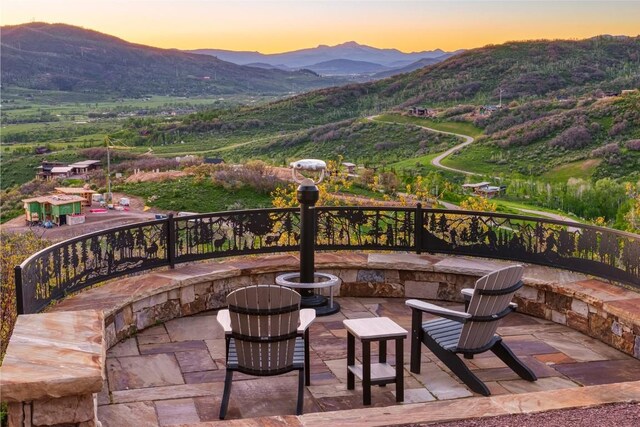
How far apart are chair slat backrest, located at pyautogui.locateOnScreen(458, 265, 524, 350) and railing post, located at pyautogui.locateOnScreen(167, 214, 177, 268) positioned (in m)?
3.16

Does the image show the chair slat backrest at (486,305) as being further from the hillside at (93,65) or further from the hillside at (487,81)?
the hillside at (93,65)

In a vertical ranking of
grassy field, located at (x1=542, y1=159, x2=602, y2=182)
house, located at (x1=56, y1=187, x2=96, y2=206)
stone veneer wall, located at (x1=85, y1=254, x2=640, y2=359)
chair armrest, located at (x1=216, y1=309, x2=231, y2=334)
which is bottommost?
house, located at (x1=56, y1=187, x2=96, y2=206)

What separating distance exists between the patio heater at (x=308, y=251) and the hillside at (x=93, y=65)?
115 meters

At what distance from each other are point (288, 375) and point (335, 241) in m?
2.83

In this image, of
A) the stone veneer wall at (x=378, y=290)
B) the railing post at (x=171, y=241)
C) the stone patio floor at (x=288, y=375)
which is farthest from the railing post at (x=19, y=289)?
the railing post at (x=171, y=241)

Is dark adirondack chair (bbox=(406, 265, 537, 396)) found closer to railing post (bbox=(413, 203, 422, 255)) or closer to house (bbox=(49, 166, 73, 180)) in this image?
railing post (bbox=(413, 203, 422, 255))

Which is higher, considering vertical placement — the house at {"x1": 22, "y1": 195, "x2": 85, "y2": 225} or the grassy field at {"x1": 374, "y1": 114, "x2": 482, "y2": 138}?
the grassy field at {"x1": 374, "y1": 114, "x2": 482, "y2": 138}

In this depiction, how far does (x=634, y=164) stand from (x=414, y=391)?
4057cm

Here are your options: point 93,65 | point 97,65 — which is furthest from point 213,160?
point 93,65

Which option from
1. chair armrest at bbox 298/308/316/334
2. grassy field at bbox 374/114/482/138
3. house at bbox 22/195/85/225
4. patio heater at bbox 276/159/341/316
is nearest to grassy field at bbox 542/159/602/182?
grassy field at bbox 374/114/482/138

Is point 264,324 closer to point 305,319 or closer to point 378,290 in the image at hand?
point 305,319

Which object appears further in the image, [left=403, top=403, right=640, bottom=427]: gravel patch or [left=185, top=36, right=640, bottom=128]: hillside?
[left=185, top=36, right=640, bottom=128]: hillside

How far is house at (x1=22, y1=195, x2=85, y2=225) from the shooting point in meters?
34.6

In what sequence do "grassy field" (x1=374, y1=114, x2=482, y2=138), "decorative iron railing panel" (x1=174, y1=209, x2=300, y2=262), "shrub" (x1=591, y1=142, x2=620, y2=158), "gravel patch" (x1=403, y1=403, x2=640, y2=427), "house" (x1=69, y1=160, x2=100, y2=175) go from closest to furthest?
"gravel patch" (x1=403, y1=403, x2=640, y2=427)
"decorative iron railing panel" (x1=174, y1=209, x2=300, y2=262)
"shrub" (x1=591, y1=142, x2=620, y2=158)
"house" (x1=69, y1=160, x2=100, y2=175)
"grassy field" (x1=374, y1=114, x2=482, y2=138)
